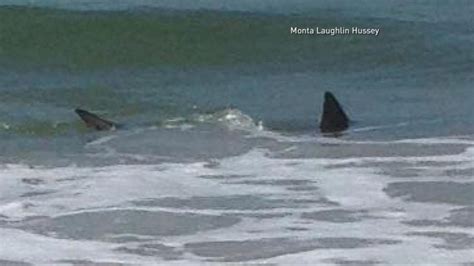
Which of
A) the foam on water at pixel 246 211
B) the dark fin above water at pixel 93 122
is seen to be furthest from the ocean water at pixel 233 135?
the dark fin above water at pixel 93 122

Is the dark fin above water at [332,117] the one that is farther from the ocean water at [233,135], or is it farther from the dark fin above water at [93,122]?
the dark fin above water at [93,122]

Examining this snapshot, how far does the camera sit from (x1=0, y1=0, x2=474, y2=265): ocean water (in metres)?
6.29

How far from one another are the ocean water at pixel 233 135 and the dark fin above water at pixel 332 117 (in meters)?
0.09

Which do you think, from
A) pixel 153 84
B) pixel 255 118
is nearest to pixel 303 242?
pixel 255 118

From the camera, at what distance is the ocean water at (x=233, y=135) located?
6.29m

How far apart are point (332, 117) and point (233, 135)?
2.00 feet

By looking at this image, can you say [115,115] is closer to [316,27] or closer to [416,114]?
[416,114]

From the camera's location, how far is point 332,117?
9.02 m

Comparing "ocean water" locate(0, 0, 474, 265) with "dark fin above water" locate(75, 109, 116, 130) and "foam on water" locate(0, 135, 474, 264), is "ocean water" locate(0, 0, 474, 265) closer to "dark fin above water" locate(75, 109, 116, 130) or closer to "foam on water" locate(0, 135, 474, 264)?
"foam on water" locate(0, 135, 474, 264)

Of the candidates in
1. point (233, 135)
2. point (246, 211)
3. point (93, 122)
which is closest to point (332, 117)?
point (233, 135)

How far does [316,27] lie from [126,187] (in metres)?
6.83

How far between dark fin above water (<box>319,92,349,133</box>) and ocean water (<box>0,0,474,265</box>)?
0.09 meters

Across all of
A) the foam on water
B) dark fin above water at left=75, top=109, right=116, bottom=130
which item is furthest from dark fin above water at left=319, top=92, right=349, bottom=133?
dark fin above water at left=75, top=109, right=116, bottom=130

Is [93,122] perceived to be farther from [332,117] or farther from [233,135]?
[332,117]
